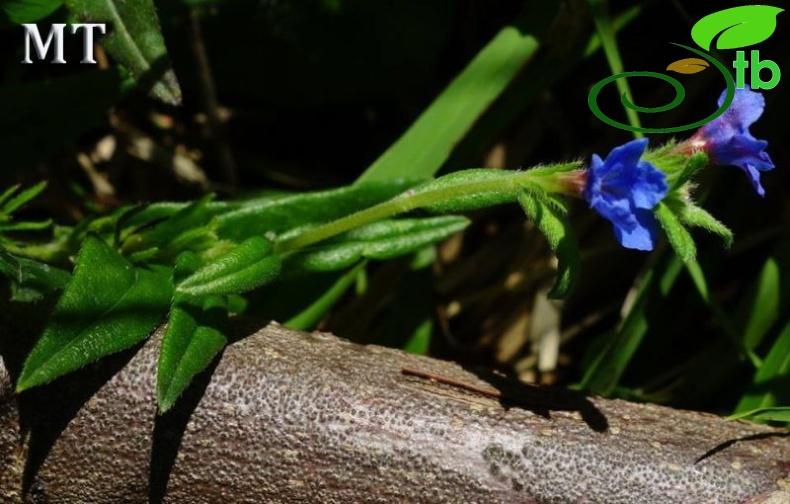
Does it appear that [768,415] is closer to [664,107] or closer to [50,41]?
[664,107]

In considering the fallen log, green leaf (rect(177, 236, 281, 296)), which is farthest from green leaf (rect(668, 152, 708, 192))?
green leaf (rect(177, 236, 281, 296))

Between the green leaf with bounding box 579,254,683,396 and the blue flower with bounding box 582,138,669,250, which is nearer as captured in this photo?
the blue flower with bounding box 582,138,669,250

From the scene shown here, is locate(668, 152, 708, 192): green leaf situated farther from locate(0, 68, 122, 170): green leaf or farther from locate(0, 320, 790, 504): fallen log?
locate(0, 68, 122, 170): green leaf

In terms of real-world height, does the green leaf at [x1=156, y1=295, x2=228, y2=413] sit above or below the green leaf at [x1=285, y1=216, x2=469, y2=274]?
below

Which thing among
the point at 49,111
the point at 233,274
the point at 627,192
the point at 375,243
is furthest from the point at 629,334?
the point at 49,111

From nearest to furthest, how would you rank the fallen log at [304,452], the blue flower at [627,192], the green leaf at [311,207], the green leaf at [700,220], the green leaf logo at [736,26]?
the blue flower at [627,192], the green leaf at [700,220], the fallen log at [304,452], the green leaf at [311,207], the green leaf logo at [736,26]

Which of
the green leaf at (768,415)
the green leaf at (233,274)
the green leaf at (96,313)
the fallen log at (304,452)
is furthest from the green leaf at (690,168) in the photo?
the green leaf at (96,313)

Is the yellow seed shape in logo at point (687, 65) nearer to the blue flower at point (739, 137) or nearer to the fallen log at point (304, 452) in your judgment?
the blue flower at point (739, 137)
